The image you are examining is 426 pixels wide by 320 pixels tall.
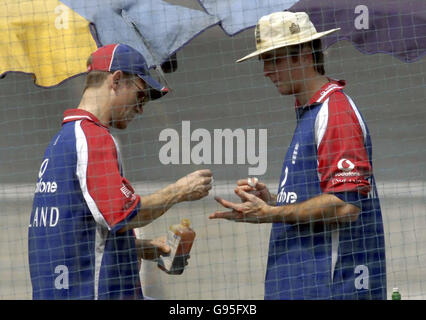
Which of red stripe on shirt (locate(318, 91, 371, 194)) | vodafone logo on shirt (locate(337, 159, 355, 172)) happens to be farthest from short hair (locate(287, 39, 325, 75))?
vodafone logo on shirt (locate(337, 159, 355, 172))

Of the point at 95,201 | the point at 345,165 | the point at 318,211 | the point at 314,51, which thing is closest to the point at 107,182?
the point at 95,201

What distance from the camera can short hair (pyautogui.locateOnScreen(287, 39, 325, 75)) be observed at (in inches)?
155

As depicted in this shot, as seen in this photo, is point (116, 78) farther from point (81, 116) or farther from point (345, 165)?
point (345, 165)

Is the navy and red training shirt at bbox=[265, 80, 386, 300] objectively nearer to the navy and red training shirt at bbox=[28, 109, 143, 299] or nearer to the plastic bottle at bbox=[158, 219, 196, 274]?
the plastic bottle at bbox=[158, 219, 196, 274]

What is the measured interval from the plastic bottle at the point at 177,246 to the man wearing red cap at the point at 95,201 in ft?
0.87

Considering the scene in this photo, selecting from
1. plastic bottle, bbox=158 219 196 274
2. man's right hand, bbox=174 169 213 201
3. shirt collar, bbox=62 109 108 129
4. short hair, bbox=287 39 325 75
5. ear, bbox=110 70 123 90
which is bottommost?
plastic bottle, bbox=158 219 196 274

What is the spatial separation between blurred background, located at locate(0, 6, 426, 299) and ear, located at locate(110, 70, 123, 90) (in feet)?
6.11

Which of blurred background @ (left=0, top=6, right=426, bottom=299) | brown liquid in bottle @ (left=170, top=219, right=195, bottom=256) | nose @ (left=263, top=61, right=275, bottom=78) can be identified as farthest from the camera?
blurred background @ (left=0, top=6, right=426, bottom=299)

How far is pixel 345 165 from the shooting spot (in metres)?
3.63

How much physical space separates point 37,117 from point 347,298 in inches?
117

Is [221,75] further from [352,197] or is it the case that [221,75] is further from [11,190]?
[352,197]

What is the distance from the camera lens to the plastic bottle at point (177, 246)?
13.3ft

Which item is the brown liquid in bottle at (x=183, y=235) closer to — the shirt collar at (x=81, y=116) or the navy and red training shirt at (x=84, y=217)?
the navy and red training shirt at (x=84, y=217)
